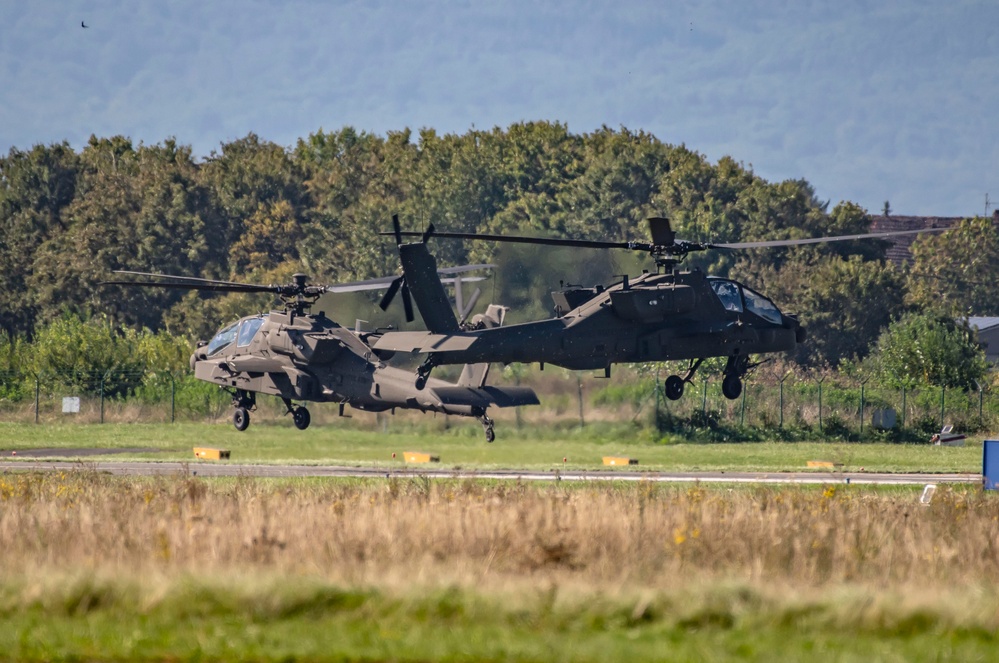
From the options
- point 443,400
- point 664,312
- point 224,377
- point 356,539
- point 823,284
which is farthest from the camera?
point 823,284

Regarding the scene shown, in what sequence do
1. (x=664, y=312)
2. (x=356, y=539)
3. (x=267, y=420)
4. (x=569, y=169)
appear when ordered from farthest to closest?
(x=569, y=169), (x=267, y=420), (x=664, y=312), (x=356, y=539)

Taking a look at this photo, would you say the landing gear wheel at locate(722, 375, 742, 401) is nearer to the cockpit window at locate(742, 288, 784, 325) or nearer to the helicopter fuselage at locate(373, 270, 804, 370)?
the helicopter fuselage at locate(373, 270, 804, 370)

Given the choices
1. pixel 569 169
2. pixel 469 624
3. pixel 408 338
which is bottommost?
pixel 469 624

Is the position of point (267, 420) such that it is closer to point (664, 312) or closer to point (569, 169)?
point (664, 312)

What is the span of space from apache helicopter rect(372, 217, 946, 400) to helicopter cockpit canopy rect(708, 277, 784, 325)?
3 cm

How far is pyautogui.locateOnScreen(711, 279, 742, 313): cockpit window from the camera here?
122 ft

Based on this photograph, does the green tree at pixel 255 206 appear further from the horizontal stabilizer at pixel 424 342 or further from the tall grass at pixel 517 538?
the tall grass at pixel 517 538

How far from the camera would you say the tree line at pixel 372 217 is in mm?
89125

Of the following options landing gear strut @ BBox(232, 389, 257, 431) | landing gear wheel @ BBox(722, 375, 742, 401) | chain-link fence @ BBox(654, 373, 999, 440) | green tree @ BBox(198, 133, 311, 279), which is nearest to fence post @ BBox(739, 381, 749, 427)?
chain-link fence @ BBox(654, 373, 999, 440)

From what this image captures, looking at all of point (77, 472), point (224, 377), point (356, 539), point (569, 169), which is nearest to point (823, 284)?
point (569, 169)

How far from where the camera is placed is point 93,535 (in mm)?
20719

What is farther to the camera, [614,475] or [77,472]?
[614,475]

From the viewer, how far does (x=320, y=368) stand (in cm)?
4281

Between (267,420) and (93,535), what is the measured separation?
1292 inches
